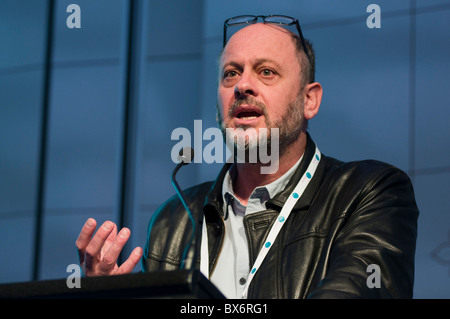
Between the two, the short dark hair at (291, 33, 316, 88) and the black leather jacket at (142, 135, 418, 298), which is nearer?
the black leather jacket at (142, 135, 418, 298)

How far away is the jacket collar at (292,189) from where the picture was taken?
2.14 m

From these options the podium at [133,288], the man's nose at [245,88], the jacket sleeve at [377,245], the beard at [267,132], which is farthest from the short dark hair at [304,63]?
the podium at [133,288]

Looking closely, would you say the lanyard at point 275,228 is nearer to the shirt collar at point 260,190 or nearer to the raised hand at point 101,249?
the shirt collar at point 260,190

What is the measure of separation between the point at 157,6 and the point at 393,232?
233 centimetres

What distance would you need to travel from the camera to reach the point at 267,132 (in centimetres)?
231

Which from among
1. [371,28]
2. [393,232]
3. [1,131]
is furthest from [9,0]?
[393,232]

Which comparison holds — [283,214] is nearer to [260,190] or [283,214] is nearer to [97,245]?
[260,190]

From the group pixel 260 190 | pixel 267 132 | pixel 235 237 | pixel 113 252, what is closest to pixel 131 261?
pixel 113 252

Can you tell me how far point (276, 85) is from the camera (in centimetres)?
237

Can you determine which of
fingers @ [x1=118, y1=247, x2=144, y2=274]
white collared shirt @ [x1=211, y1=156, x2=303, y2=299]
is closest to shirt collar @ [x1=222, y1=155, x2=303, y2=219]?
white collared shirt @ [x1=211, y1=156, x2=303, y2=299]

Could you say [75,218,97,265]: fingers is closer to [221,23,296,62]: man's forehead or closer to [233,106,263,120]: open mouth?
[233,106,263,120]: open mouth

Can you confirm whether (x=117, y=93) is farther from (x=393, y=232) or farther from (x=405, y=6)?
(x=393, y=232)

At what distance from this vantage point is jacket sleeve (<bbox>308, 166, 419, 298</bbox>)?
156 centimetres

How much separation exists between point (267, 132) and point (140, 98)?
4.95 feet
